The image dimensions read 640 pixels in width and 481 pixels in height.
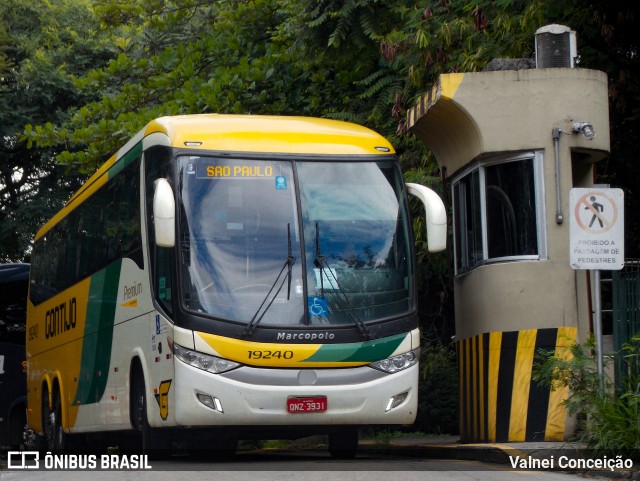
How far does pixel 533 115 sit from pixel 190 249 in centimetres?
424

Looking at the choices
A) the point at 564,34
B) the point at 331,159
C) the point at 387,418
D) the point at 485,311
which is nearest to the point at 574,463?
the point at 387,418

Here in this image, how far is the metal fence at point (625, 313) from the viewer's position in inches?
504

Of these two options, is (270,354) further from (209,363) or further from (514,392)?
(514,392)

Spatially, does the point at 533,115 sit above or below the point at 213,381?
above

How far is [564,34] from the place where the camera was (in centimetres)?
1423

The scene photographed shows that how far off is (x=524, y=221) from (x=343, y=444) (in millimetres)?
3222

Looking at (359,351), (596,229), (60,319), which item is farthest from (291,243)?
(60,319)

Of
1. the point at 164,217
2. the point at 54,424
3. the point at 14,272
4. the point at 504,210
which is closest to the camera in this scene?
the point at 164,217

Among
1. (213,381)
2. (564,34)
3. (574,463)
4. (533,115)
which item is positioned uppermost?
(564,34)

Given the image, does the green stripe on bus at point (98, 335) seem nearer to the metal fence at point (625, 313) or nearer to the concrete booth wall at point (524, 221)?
the concrete booth wall at point (524, 221)

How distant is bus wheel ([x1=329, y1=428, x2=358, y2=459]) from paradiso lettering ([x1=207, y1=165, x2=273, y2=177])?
3.16 meters

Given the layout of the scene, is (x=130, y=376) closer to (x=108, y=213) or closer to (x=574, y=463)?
(x=108, y=213)

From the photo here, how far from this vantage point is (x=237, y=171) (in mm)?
12766

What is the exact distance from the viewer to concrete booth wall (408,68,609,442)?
13781 mm
